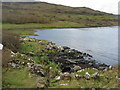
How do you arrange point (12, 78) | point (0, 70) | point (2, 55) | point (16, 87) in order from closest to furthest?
point (16, 87), point (12, 78), point (0, 70), point (2, 55)

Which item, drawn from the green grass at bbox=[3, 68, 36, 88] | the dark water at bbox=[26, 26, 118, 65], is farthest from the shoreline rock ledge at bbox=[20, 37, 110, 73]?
the green grass at bbox=[3, 68, 36, 88]

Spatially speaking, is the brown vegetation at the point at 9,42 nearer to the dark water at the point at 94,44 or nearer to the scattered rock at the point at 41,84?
the dark water at the point at 94,44

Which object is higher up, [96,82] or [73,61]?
[96,82]

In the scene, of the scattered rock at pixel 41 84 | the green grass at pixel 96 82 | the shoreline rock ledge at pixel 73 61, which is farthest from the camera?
the shoreline rock ledge at pixel 73 61

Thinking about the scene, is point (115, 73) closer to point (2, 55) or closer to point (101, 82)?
point (101, 82)

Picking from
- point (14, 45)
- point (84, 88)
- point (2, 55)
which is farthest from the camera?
point (14, 45)

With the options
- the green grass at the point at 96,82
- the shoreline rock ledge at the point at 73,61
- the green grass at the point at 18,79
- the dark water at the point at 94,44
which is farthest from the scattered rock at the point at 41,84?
the dark water at the point at 94,44

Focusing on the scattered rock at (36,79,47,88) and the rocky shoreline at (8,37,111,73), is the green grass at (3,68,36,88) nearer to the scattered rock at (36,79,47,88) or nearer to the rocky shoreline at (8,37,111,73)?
the scattered rock at (36,79,47,88)

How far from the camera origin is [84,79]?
19984mm

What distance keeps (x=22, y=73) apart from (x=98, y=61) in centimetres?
1915

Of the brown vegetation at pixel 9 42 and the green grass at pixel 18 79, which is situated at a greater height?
the brown vegetation at pixel 9 42

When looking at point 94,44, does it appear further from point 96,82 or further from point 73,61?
point 96,82

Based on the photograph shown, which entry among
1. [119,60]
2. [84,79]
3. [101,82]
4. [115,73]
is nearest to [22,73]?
[84,79]

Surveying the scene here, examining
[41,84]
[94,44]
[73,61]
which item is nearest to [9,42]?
[73,61]
